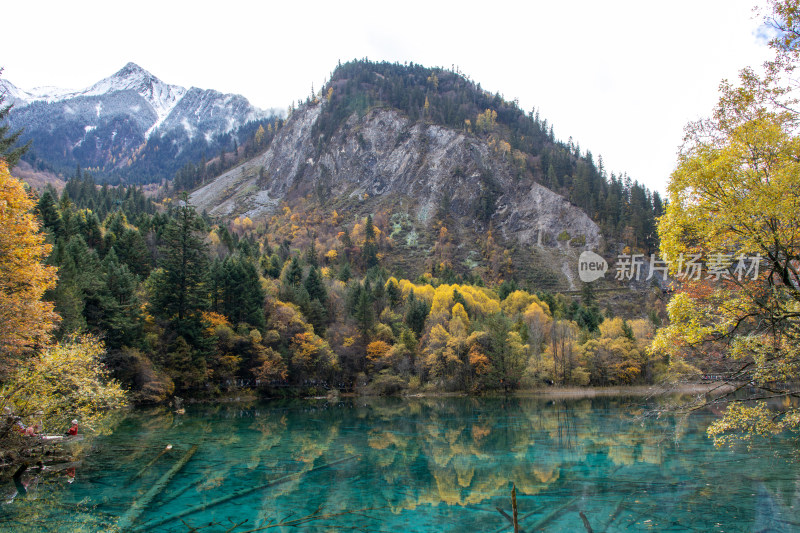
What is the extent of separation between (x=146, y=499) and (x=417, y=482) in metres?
10.1

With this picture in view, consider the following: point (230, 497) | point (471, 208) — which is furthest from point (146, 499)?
point (471, 208)

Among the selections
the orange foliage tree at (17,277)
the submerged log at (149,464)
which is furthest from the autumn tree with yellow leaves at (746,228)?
the orange foliage tree at (17,277)

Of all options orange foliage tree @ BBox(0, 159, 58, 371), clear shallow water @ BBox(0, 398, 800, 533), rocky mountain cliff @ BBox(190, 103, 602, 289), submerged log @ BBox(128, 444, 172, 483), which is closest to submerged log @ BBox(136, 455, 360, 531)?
clear shallow water @ BBox(0, 398, 800, 533)

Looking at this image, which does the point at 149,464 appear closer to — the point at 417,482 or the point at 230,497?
the point at 230,497

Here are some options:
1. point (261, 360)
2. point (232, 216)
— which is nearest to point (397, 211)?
point (232, 216)

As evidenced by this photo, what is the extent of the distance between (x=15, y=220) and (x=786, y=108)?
81.9ft

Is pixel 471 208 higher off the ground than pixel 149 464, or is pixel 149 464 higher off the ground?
pixel 471 208

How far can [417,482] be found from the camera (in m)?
19.2

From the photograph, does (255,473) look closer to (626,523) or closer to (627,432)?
(626,523)

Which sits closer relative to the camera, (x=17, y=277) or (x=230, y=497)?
(x=230, y=497)

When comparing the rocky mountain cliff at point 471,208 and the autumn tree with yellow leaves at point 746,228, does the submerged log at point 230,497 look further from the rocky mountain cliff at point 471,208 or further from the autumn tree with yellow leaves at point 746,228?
the rocky mountain cliff at point 471,208

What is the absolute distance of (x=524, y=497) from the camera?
16.7 metres

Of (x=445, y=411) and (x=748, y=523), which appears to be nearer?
(x=748, y=523)

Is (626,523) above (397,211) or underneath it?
underneath
